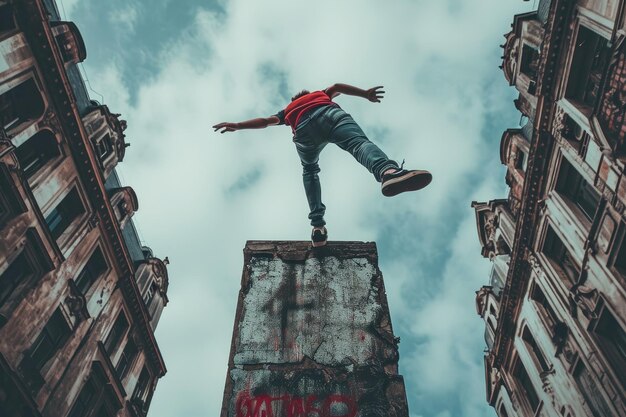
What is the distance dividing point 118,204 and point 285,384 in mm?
19315

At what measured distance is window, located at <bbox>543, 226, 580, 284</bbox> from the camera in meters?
15.3

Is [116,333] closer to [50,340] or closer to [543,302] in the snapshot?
[50,340]

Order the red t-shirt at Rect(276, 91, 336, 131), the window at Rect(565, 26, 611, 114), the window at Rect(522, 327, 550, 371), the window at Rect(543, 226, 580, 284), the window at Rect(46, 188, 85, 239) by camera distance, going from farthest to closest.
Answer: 1. the window at Rect(522, 327, 550, 371)
2. the window at Rect(46, 188, 85, 239)
3. the window at Rect(543, 226, 580, 284)
4. the window at Rect(565, 26, 611, 114)
5. the red t-shirt at Rect(276, 91, 336, 131)

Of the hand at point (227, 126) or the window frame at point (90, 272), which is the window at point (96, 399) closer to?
the window frame at point (90, 272)

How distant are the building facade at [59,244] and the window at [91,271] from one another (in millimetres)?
43

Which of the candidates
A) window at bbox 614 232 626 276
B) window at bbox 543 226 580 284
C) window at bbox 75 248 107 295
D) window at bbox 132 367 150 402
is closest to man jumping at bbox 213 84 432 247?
window at bbox 614 232 626 276

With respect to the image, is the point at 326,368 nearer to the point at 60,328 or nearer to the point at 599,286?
the point at 599,286

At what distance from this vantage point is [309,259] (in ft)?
17.5

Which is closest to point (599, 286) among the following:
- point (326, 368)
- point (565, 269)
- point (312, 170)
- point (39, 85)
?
point (565, 269)

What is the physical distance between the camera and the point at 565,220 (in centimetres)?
1511

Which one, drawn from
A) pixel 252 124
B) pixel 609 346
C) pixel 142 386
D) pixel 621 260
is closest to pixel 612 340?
pixel 609 346

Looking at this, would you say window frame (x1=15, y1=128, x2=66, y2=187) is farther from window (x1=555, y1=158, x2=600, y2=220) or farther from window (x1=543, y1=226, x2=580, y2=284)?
window (x1=543, y1=226, x2=580, y2=284)

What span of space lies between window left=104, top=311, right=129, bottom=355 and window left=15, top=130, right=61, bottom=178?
7792mm

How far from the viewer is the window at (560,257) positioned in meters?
15.3
